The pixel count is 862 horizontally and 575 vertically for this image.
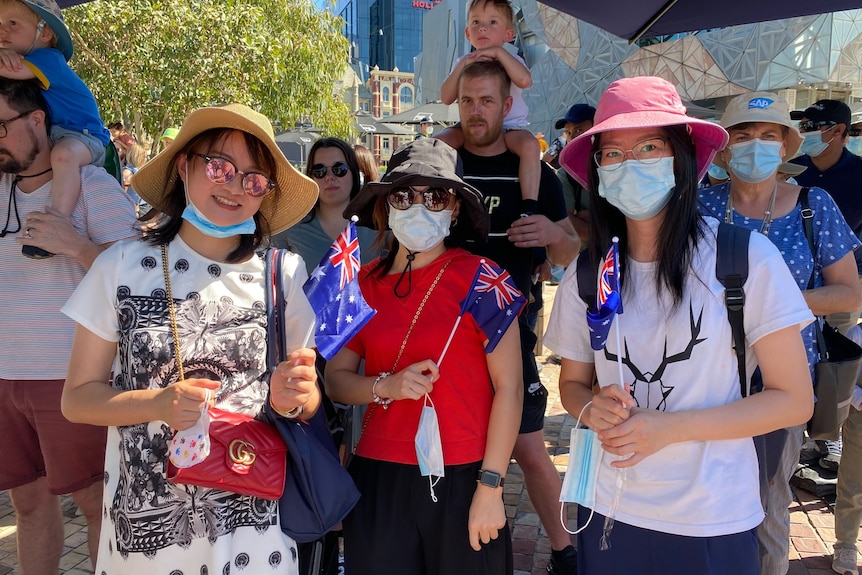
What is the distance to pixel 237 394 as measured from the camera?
6.23ft

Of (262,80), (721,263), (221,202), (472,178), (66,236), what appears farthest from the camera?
(262,80)

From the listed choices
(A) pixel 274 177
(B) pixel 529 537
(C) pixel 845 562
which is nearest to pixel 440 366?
(A) pixel 274 177

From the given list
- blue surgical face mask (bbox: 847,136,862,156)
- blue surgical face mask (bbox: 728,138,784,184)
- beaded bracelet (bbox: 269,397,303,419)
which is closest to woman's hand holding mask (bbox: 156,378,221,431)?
beaded bracelet (bbox: 269,397,303,419)

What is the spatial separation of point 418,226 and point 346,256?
0.33m

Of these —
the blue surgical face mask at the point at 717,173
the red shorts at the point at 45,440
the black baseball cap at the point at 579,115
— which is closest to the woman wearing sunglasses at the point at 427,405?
the red shorts at the point at 45,440

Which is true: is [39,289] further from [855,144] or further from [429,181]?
[855,144]

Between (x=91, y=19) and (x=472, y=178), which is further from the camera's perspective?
(x=91, y=19)

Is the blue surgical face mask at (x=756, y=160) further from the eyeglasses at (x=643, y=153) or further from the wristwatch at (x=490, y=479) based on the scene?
the wristwatch at (x=490, y=479)

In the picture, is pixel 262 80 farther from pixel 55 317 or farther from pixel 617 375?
pixel 617 375

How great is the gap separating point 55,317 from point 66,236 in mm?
395

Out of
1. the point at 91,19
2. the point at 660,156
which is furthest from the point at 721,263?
the point at 91,19

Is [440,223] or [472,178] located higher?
[472,178]

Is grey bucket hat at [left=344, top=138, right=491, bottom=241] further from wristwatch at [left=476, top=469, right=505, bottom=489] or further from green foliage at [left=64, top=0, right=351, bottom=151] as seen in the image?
green foliage at [left=64, top=0, right=351, bottom=151]

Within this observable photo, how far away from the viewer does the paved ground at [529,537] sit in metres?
3.60
